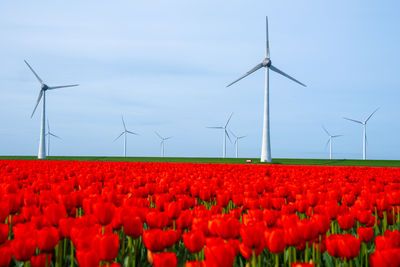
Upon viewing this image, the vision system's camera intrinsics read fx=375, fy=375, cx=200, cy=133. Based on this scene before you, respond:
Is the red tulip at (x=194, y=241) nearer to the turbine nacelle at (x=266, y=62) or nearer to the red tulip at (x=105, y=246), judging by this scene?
the red tulip at (x=105, y=246)

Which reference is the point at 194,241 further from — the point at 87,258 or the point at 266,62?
the point at 266,62

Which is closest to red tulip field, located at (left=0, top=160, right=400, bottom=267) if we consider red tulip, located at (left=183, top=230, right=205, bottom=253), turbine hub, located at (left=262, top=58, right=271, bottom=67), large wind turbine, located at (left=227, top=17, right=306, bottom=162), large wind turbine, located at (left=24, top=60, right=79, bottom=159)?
red tulip, located at (left=183, top=230, right=205, bottom=253)

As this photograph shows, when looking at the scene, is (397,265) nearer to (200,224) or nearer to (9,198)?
(200,224)

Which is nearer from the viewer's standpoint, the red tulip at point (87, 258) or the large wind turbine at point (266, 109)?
the red tulip at point (87, 258)

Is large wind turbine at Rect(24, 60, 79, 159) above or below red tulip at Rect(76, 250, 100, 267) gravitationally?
above

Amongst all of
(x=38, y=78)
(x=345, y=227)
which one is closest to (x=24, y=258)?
(x=345, y=227)

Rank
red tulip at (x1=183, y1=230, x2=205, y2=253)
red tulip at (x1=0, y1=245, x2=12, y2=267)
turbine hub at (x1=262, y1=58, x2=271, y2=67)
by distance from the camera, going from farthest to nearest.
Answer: turbine hub at (x1=262, y1=58, x2=271, y2=67)
red tulip at (x1=183, y1=230, x2=205, y2=253)
red tulip at (x1=0, y1=245, x2=12, y2=267)

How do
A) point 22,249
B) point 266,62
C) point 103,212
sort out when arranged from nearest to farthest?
point 22,249, point 103,212, point 266,62

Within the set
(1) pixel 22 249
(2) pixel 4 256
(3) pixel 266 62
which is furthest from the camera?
(3) pixel 266 62

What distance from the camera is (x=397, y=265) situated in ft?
7.68

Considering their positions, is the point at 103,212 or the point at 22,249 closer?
the point at 22,249

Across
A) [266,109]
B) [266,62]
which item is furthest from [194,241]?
[266,62]

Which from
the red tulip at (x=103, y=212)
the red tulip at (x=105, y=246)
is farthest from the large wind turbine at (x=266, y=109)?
the red tulip at (x=105, y=246)

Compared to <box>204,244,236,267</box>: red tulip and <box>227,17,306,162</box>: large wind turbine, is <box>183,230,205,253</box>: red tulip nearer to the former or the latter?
<box>204,244,236,267</box>: red tulip
